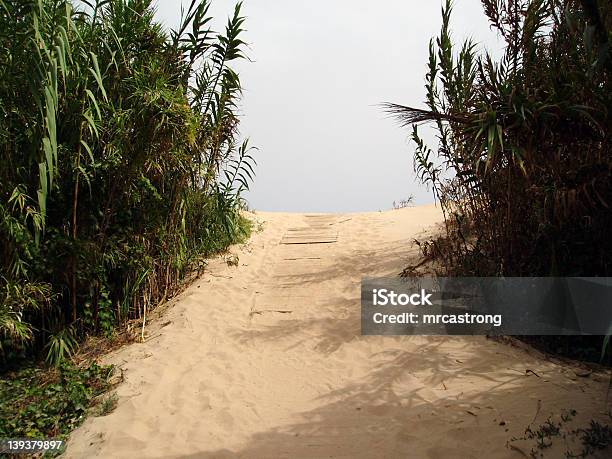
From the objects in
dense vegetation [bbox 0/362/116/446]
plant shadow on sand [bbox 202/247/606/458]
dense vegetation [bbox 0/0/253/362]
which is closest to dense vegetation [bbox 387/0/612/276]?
plant shadow on sand [bbox 202/247/606/458]

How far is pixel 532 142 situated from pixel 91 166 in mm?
3794

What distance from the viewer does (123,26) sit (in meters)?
4.45

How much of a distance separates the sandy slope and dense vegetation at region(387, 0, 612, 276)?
1.06m

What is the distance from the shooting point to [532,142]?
3066mm

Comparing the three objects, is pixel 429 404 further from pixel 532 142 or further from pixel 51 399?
pixel 51 399

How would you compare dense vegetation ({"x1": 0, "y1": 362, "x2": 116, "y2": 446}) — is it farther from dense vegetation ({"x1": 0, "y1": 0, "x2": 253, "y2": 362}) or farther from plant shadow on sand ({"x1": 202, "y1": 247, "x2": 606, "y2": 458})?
plant shadow on sand ({"x1": 202, "y1": 247, "x2": 606, "y2": 458})

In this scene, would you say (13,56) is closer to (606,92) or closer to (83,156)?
(83,156)

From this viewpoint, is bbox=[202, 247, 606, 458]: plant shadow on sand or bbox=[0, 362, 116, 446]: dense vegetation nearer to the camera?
bbox=[202, 247, 606, 458]: plant shadow on sand

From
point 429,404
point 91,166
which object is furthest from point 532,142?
point 91,166

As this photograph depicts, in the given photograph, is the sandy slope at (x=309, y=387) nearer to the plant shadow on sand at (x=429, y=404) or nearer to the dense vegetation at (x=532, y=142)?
the plant shadow on sand at (x=429, y=404)

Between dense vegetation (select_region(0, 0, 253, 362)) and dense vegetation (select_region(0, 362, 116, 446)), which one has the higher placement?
dense vegetation (select_region(0, 0, 253, 362))

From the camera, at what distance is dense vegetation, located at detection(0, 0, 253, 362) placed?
340cm

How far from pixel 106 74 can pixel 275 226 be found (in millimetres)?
5344

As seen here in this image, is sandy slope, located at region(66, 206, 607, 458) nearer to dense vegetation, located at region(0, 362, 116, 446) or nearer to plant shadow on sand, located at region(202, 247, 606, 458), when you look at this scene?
plant shadow on sand, located at region(202, 247, 606, 458)
